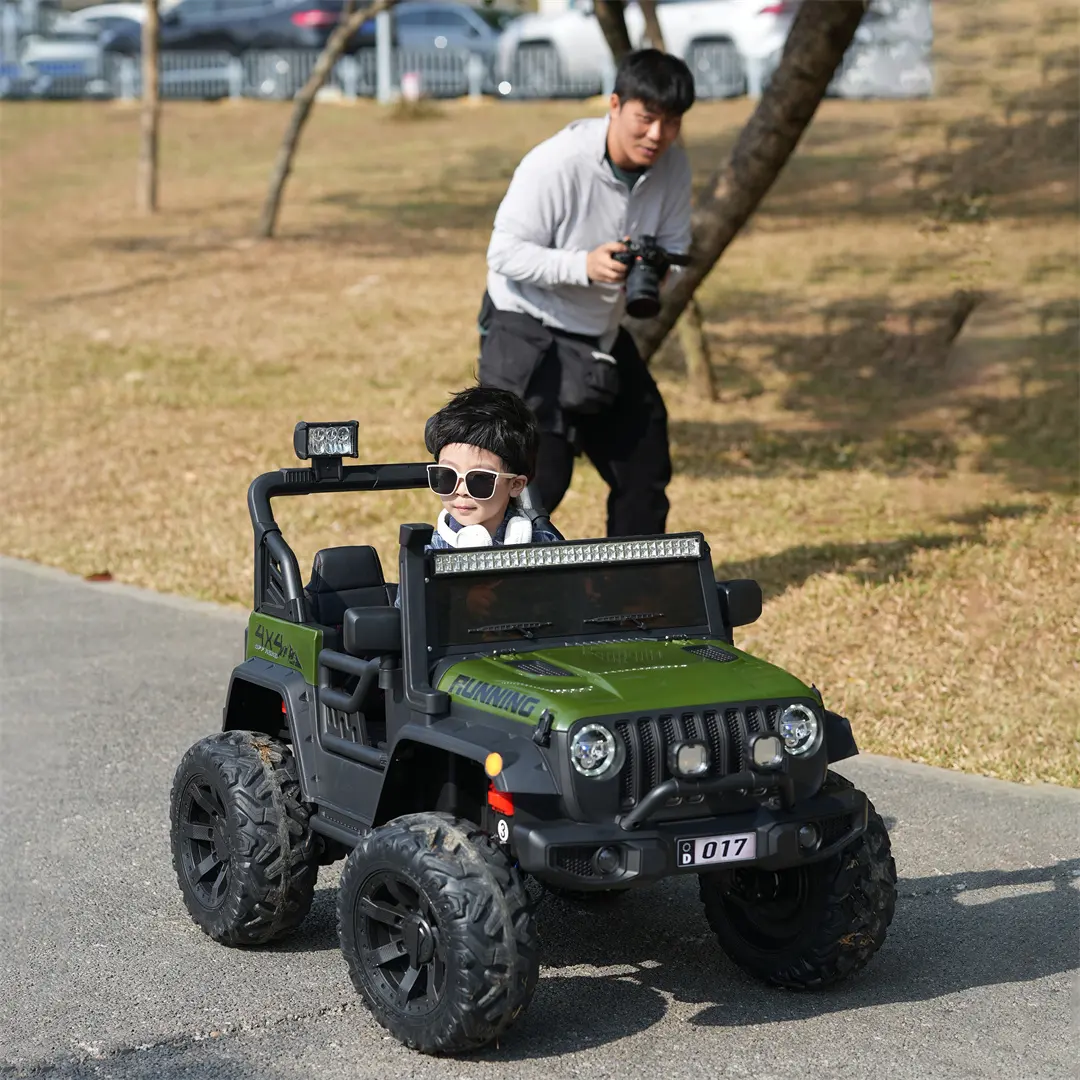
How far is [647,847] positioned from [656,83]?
3325 millimetres

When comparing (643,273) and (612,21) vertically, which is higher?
(612,21)

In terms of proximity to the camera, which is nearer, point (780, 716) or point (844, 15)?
point (780, 716)

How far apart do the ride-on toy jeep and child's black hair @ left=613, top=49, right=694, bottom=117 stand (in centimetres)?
207

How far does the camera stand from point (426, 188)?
939 inches

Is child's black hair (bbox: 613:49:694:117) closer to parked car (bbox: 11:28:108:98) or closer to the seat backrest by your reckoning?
the seat backrest

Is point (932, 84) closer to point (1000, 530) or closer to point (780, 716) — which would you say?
point (1000, 530)

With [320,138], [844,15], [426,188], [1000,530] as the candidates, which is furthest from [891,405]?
[320,138]

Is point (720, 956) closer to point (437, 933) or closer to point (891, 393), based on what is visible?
point (437, 933)

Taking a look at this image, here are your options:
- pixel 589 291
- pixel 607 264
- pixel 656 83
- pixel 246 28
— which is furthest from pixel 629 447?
pixel 246 28

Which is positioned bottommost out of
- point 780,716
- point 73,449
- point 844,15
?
point 73,449

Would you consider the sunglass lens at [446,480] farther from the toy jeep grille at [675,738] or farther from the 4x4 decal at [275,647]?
the toy jeep grille at [675,738]

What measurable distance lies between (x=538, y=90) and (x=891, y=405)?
1992 centimetres

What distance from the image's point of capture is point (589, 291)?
21.5 feet

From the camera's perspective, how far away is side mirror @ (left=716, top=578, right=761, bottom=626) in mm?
4277
